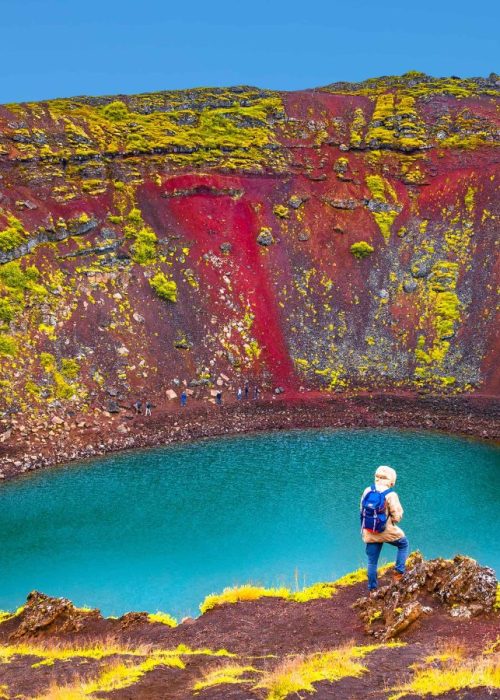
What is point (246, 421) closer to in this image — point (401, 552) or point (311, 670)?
point (401, 552)

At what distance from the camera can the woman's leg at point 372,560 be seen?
1522 cm

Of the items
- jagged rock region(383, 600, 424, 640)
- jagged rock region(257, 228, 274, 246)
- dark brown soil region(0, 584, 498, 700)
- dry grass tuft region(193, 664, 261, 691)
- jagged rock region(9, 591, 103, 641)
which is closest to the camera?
dark brown soil region(0, 584, 498, 700)

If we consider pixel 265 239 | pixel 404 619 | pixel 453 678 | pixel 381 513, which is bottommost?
pixel 453 678

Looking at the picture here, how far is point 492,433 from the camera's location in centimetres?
4847

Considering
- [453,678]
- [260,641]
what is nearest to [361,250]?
[260,641]

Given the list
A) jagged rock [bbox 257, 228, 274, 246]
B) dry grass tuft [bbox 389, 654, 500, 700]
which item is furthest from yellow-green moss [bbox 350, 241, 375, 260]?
A: dry grass tuft [bbox 389, 654, 500, 700]

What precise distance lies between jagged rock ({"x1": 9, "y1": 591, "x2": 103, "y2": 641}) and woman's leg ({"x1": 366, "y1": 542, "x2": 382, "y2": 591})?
7.89 meters

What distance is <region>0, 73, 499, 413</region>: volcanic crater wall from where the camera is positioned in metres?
53.3

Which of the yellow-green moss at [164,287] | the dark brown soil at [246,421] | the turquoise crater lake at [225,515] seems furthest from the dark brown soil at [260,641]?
the yellow-green moss at [164,287]

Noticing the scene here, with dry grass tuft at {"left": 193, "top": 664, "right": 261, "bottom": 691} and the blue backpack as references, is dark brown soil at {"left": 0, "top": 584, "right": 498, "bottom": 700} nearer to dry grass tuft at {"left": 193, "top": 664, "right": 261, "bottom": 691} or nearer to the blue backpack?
dry grass tuft at {"left": 193, "top": 664, "right": 261, "bottom": 691}

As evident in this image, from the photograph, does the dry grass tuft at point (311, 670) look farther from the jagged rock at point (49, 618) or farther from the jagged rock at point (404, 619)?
the jagged rock at point (49, 618)

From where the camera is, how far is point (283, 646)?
14.6 meters

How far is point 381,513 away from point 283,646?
142 inches

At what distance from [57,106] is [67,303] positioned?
1055 inches
